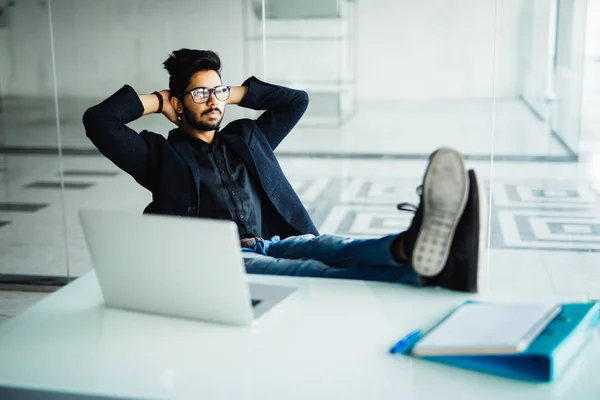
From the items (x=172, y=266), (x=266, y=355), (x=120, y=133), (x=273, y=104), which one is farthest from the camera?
(x=273, y=104)

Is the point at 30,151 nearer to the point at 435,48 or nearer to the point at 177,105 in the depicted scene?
the point at 177,105

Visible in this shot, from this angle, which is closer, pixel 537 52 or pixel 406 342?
pixel 406 342

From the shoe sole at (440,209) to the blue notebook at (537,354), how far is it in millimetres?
250

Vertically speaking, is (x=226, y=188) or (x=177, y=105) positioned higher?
(x=177, y=105)

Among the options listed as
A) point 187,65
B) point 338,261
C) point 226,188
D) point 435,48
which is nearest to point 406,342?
point 338,261

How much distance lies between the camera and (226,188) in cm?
254

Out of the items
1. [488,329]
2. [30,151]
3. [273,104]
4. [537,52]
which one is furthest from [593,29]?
[30,151]

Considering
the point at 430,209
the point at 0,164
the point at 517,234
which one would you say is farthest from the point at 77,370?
the point at 0,164

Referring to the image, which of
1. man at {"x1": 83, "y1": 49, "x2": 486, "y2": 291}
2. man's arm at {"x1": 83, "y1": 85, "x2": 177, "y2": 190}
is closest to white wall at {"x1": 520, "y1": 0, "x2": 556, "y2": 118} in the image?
man at {"x1": 83, "y1": 49, "x2": 486, "y2": 291}

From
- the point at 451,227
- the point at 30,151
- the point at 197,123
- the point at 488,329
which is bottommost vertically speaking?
the point at 30,151

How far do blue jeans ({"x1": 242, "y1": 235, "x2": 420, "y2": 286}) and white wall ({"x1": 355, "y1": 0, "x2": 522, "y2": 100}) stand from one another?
1.52 metres

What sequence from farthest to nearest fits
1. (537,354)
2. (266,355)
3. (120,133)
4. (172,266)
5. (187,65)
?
(187,65)
(120,133)
(172,266)
(266,355)
(537,354)

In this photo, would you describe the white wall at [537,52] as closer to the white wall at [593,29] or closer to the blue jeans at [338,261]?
the white wall at [593,29]

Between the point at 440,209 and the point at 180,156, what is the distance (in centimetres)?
107
